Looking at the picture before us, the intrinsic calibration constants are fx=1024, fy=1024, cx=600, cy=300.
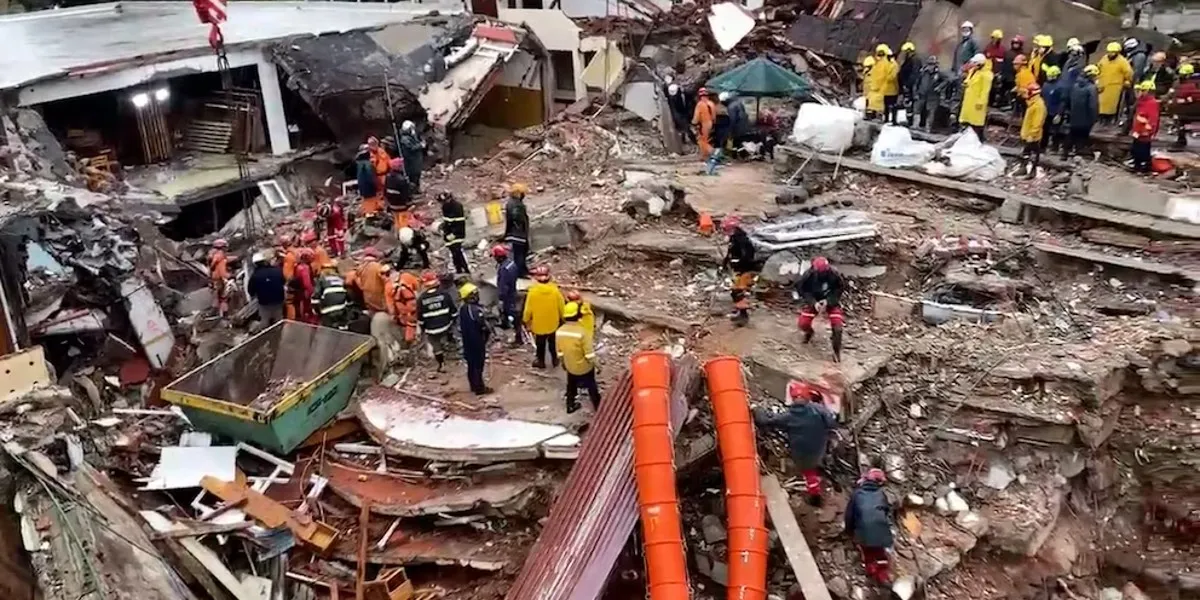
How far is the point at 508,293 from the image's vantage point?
459 inches

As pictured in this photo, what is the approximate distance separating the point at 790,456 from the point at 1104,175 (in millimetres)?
6687

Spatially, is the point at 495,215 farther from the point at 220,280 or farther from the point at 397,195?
the point at 220,280

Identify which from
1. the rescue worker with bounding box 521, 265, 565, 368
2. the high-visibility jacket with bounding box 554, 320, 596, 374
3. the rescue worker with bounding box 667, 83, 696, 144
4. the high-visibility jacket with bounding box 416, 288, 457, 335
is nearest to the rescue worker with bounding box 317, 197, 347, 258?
the high-visibility jacket with bounding box 416, 288, 457, 335

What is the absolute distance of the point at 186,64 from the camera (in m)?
18.0

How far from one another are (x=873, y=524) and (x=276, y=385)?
6749 millimetres

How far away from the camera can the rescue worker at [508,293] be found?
11523 millimetres

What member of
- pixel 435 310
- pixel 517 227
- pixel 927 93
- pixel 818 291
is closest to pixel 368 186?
pixel 517 227

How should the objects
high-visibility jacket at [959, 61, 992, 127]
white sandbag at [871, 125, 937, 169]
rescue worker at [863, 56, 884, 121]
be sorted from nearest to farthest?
high-visibility jacket at [959, 61, 992, 127] < white sandbag at [871, 125, 937, 169] < rescue worker at [863, 56, 884, 121]

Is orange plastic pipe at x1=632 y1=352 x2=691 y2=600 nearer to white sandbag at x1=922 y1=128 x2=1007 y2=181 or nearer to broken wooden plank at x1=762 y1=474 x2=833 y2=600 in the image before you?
broken wooden plank at x1=762 y1=474 x2=833 y2=600

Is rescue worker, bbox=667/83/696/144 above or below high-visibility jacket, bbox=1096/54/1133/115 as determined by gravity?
below

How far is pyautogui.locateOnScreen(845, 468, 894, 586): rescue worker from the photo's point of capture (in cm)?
816

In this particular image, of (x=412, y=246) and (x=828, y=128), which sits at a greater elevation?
(x=828, y=128)

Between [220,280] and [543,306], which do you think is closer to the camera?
[543,306]

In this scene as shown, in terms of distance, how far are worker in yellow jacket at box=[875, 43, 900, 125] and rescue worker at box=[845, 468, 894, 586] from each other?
9.05 metres
